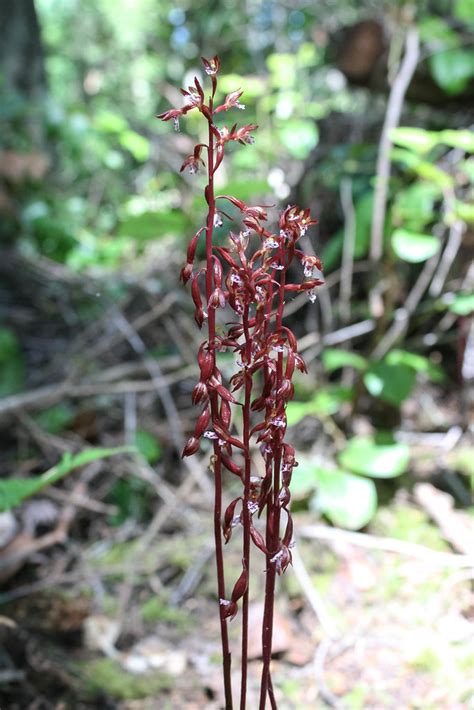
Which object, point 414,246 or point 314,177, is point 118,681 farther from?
point 314,177

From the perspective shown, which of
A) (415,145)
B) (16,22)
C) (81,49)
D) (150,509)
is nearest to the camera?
(415,145)

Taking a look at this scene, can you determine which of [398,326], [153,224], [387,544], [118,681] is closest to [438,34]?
[398,326]

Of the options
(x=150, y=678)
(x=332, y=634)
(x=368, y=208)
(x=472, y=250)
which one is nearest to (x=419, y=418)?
(x=472, y=250)

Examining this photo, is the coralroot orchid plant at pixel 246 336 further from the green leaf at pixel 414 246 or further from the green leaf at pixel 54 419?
the green leaf at pixel 54 419

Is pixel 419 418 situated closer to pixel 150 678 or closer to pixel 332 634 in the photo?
pixel 332 634

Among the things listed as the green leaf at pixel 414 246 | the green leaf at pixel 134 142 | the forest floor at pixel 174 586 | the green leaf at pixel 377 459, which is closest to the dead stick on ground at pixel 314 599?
the forest floor at pixel 174 586
